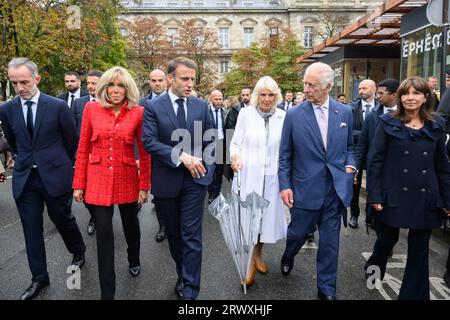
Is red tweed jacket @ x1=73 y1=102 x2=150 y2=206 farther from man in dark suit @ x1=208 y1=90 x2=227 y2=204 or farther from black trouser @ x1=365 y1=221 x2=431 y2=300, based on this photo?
man in dark suit @ x1=208 y1=90 x2=227 y2=204

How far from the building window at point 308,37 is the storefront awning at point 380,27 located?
4382 centimetres

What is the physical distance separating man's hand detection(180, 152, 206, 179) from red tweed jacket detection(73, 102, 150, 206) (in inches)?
21.3

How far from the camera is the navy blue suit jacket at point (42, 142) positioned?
377 centimetres

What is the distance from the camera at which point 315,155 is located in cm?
371

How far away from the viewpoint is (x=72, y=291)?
12.6 feet

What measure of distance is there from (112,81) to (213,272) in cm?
216

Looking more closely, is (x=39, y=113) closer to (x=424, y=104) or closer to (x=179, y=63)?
(x=179, y=63)

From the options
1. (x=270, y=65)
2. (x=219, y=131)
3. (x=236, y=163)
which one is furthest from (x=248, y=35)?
(x=236, y=163)

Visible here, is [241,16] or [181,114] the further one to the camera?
[241,16]

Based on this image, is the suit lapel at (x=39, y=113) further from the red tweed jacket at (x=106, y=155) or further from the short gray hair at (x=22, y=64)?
the red tweed jacket at (x=106, y=155)

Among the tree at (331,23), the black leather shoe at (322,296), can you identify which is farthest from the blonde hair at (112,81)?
the tree at (331,23)

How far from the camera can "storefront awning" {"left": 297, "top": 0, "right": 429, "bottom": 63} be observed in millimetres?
11064
